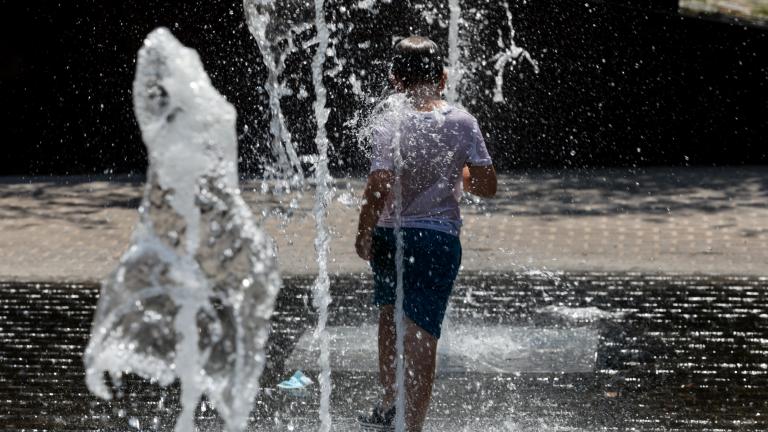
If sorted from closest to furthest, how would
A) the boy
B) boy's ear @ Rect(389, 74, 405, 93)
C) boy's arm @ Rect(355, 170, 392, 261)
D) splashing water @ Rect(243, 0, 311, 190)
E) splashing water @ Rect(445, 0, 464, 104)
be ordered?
1. boy's arm @ Rect(355, 170, 392, 261)
2. the boy
3. boy's ear @ Rect(389, 74, 405, 93)
4. splashing water @ Rect(243, 0, 311, 190)
5. splashing water @ Rect(445, 0, 464, 104)

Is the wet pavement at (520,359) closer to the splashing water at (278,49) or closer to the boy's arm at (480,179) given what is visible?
the boy's arm at (480,179)

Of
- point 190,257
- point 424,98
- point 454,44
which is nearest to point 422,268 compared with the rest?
point 424,98

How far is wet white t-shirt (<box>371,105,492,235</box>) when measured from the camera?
15.5 ft

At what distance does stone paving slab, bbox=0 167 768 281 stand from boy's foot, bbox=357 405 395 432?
3.97 meters

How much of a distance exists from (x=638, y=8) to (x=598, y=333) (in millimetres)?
7273

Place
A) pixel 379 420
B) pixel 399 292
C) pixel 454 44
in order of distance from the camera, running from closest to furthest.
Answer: pixel 399 292 → pixel 379 420 → pixel 454 44

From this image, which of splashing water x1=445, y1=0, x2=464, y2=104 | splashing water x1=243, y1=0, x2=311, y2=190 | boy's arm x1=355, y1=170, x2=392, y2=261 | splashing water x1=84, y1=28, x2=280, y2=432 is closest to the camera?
splashing water x1=84, y1=28, x2=280, y2=432

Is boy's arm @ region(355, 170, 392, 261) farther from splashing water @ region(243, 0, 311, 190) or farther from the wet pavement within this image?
splashing water @ region(243, 0, 311, 190)

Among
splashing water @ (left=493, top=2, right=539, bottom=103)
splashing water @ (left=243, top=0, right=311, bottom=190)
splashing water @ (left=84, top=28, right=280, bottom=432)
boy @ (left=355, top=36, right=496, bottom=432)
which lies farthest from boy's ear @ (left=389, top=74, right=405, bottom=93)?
splashing water @ (left=493, top=2, right=539, bottom=103)

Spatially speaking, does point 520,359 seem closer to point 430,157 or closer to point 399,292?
point 399,292

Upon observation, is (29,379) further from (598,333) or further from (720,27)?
(720,27)

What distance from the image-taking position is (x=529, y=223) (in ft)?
35.0

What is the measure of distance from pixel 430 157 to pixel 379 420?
3.38 feet

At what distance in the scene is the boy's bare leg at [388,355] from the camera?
4984 millimetres
